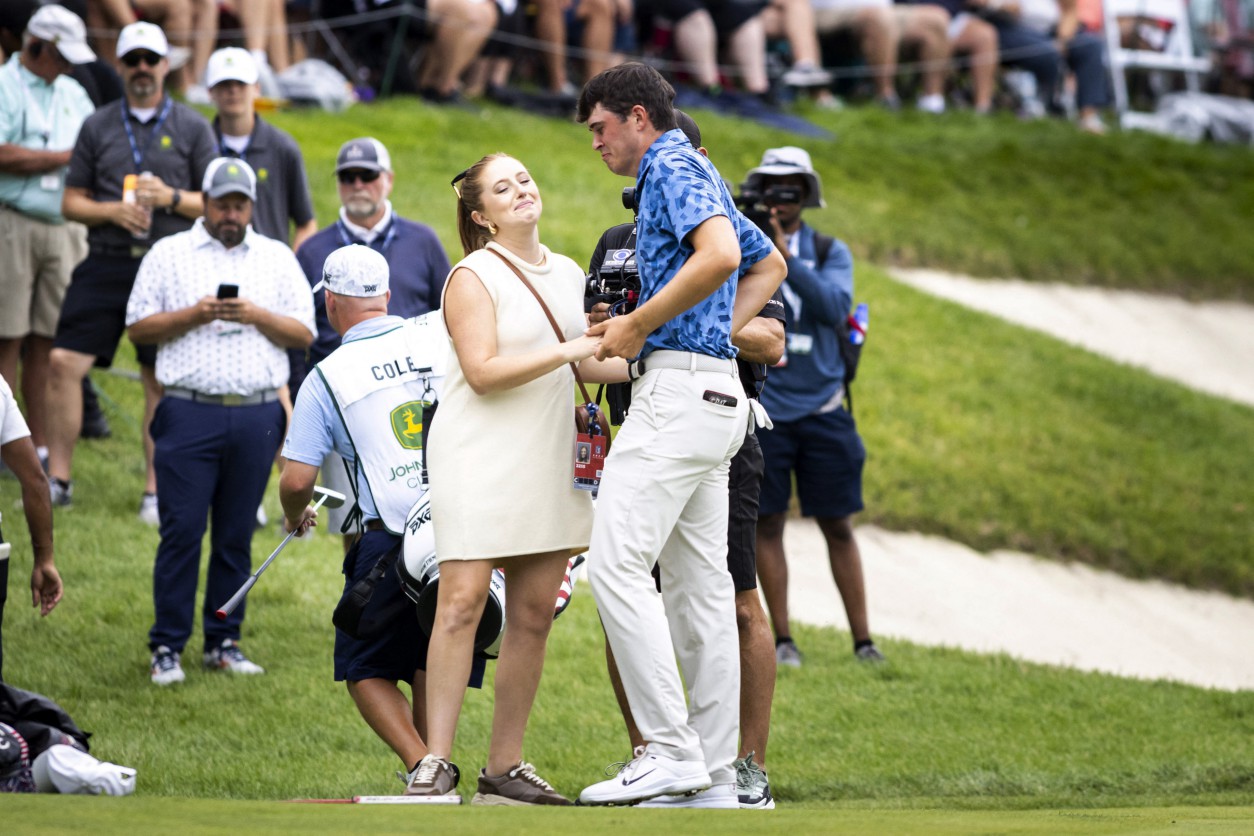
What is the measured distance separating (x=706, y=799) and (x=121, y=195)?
17.4 feet

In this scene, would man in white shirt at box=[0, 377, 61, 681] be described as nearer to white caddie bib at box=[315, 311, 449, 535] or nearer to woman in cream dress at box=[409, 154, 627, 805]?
white caddie bib at box=[315, 311, 449, 535]

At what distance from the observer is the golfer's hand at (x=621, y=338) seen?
4.75 m

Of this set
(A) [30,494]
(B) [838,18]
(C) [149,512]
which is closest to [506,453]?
(A) [30,494]

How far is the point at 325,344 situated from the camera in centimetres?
837

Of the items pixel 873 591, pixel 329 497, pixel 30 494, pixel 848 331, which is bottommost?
pixel 873 591

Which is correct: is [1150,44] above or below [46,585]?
above

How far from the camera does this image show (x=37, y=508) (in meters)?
5.53

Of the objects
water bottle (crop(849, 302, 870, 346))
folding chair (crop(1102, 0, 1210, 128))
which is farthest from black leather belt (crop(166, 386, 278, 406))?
folding chair (crop(1102, 0, 1210, 128))

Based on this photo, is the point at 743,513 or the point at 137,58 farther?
the point at 137,58

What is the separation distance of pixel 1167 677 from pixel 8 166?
7551 millimetres

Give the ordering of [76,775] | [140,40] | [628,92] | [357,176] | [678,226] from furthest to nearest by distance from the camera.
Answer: [140,40]
[357,176]
[628,92]
[678,226]
[76,775]

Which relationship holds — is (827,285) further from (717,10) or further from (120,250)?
(717,10)

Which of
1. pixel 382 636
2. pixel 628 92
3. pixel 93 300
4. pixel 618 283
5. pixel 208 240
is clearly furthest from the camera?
pixel 93 300

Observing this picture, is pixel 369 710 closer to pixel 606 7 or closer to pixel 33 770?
pixel 33 770
